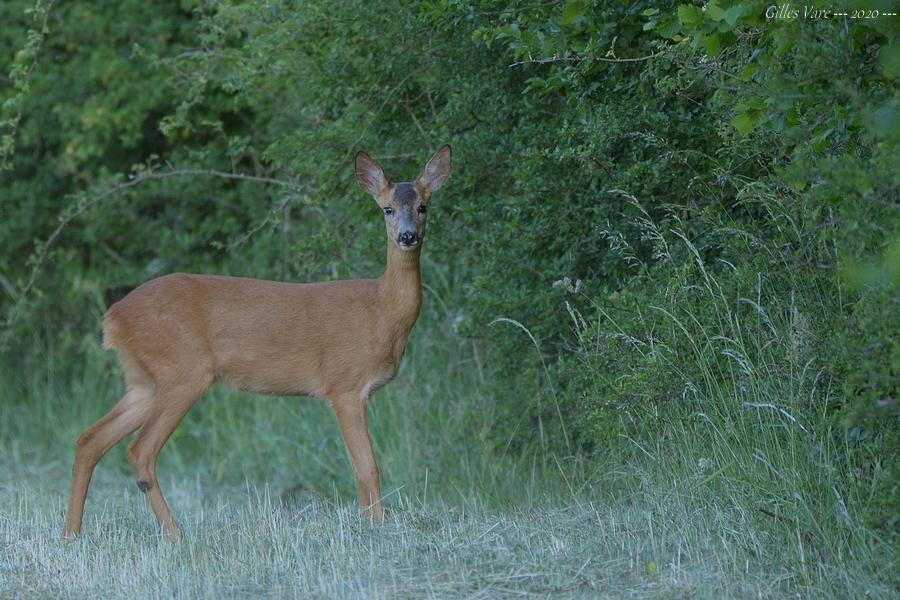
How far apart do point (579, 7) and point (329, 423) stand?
208 inches

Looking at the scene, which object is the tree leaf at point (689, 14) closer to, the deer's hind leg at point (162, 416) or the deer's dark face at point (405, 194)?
the deer's dark face at point (405, 194)

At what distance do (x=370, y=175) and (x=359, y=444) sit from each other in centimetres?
161

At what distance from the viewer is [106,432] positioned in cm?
716

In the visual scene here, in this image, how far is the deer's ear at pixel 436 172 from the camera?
24.8ft

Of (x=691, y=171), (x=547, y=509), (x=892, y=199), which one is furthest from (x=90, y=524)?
(x=892, y=199)

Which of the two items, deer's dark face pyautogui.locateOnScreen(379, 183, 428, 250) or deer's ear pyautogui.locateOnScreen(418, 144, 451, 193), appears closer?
deer's dark face pyautogui.locateOnScreen(379, 183, 428, 250)

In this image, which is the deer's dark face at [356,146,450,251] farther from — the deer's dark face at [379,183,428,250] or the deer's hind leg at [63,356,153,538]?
the deer's hind leg at [63,356,153,538]

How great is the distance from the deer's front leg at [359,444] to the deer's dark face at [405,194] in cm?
95

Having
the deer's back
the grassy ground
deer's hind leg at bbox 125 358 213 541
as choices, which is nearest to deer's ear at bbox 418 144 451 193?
the deer's back

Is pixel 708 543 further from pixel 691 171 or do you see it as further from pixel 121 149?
pixel 121 149

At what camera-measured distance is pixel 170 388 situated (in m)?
7.05

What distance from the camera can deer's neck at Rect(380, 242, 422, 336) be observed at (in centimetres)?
736

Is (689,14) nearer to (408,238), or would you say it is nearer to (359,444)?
(408,238)

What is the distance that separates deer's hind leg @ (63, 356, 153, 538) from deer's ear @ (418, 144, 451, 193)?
1979 millimetres
